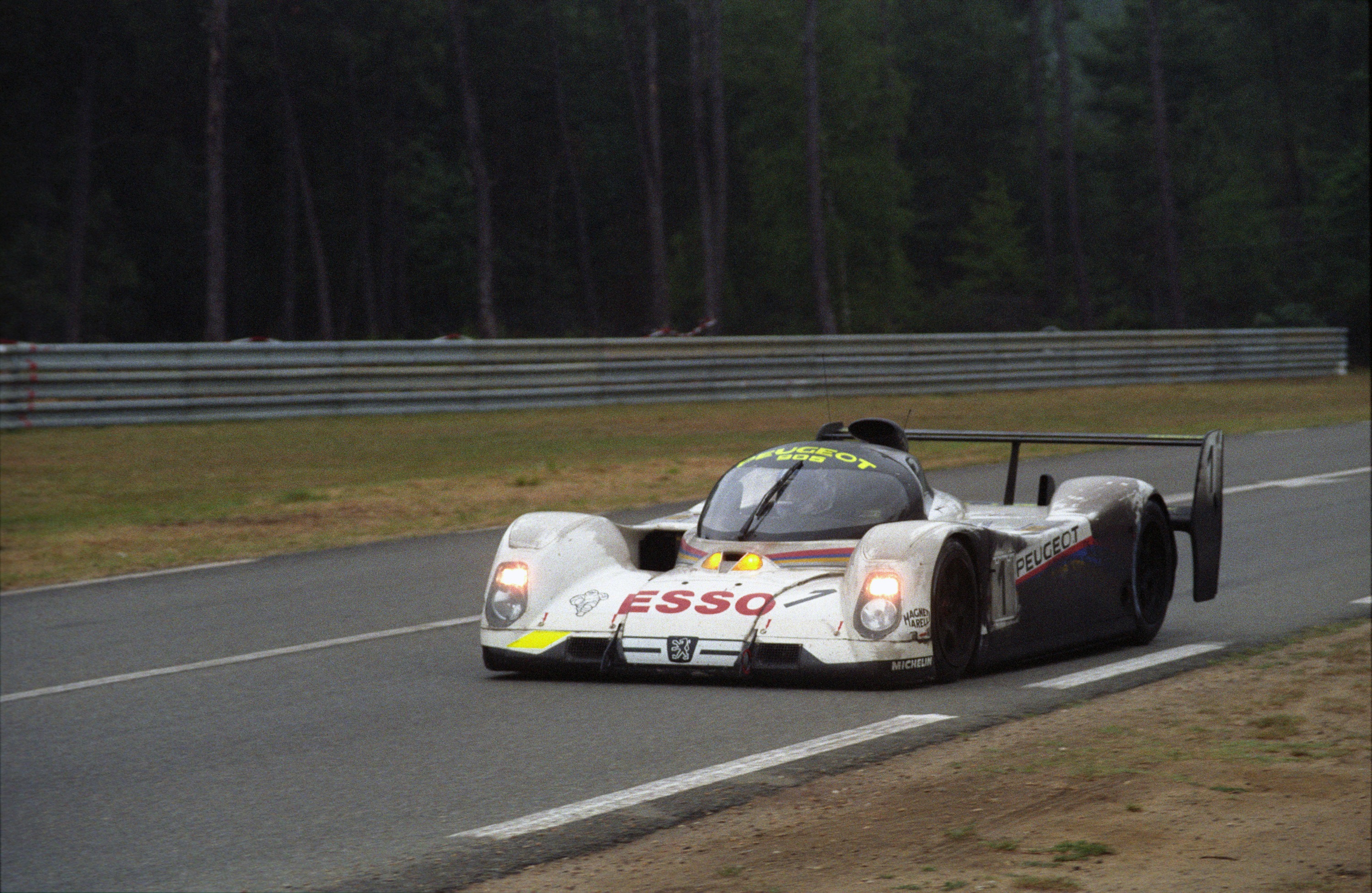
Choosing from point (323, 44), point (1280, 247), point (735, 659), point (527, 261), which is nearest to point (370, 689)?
point (735, 659)

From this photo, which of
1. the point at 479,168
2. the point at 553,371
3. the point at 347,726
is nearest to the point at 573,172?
the point at 479,168

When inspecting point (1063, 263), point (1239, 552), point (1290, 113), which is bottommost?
point (1239, 552)

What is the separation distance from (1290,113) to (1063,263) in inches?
582

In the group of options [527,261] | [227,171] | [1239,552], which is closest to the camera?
[1239,552]

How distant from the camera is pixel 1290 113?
3504 inches

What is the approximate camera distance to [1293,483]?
16906 millimetres

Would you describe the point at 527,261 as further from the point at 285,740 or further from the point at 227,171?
the point at 285,740

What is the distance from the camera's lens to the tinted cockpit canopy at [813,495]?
799 cm

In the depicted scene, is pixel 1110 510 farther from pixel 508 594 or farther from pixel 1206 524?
pixel 508 594

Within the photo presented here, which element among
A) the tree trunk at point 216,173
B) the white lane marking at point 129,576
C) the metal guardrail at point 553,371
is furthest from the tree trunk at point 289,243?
the white lane marking at point 129,576

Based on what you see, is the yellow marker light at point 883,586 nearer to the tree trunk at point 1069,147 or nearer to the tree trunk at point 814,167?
the tree trunk at point 814,167

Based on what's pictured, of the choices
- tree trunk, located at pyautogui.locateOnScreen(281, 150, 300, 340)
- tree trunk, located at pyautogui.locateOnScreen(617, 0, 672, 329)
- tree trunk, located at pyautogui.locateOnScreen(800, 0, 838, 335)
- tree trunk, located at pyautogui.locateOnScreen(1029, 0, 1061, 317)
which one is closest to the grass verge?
tree trunk, located at pyautogui.locateOnScreen(800, 0, 838, 335)

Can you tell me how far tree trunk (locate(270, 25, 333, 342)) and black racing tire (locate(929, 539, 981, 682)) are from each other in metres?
55.4

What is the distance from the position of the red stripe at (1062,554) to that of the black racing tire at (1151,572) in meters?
0.49
